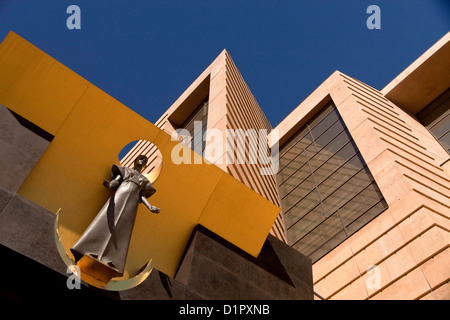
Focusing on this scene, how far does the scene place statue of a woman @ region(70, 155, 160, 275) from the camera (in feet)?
22.4

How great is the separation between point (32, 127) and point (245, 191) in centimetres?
457

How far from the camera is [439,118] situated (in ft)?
87.1

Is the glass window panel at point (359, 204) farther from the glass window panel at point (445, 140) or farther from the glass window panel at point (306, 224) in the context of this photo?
the glass window panel at point (445, 140)

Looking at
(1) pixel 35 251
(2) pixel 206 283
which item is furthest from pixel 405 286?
(1) pixel 35 251

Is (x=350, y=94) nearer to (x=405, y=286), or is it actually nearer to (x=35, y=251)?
(x=405, y=286)

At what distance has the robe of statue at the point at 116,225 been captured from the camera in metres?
6.82

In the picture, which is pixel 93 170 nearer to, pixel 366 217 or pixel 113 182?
pixel 113 182

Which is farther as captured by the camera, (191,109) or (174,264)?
(191,109)

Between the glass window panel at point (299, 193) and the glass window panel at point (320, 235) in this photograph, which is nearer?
the glass window panel at point (320, 235)

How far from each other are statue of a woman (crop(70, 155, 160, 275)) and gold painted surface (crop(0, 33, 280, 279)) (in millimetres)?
461

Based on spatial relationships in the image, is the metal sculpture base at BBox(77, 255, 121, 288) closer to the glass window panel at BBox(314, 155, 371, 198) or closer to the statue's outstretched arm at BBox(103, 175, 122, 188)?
the statue's outstretched arm at BBox(103, 175, 122, 188)

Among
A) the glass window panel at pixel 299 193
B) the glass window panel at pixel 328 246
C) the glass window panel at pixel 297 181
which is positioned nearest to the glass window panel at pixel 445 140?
the glass window panel at pixel 297 181

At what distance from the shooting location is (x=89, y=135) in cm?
833

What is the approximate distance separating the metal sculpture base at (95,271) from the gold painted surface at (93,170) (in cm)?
79
